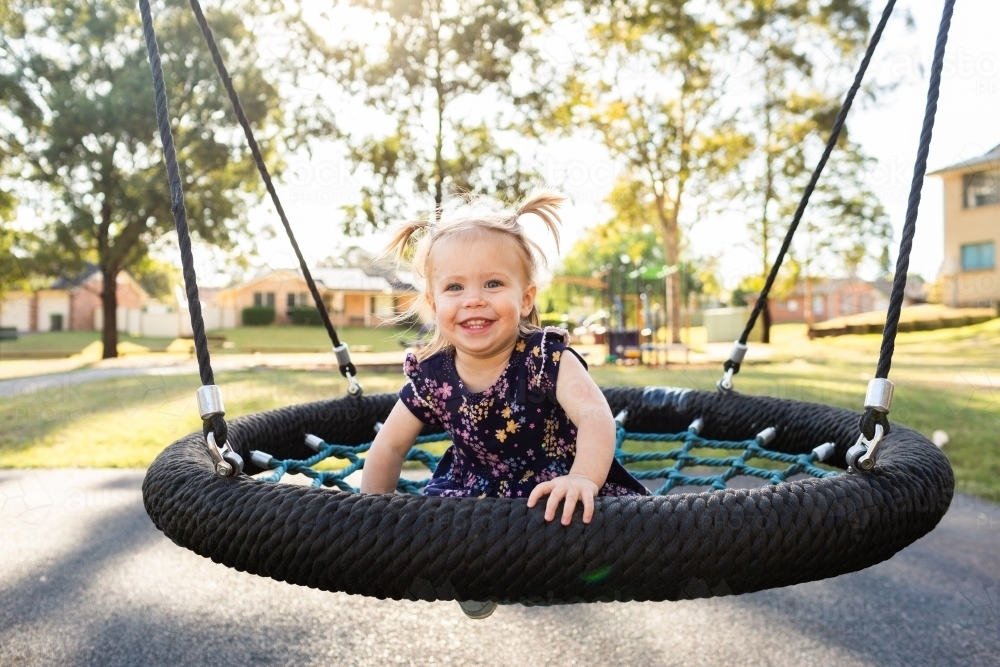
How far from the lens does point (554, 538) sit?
0.87 m

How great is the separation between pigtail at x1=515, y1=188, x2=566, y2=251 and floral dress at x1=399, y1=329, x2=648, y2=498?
0.25 m

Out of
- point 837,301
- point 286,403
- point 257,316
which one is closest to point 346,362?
point 286,403

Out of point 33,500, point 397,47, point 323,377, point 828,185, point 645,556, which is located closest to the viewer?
point 645,556

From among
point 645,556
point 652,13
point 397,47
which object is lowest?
point 645,556

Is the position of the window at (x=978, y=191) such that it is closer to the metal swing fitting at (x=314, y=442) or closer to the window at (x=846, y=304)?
the window at (x=846, y=304)

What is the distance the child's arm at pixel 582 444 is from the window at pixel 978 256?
20045 millimetres

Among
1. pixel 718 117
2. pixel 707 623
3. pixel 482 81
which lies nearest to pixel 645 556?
pixel 707 623

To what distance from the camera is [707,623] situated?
2244 millimetres

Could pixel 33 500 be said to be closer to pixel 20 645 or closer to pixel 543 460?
pixel 20 645

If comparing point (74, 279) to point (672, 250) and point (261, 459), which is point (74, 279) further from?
point (261, 459)

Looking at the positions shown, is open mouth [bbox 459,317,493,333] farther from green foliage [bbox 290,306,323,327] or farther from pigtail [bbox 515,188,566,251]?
green foliage [bbox 290,306,323,327]

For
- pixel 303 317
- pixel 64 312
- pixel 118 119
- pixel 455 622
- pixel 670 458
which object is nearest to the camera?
pixel 670 458

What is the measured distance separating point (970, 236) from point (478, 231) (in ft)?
67.2

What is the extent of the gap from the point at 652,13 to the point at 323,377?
815 cm
